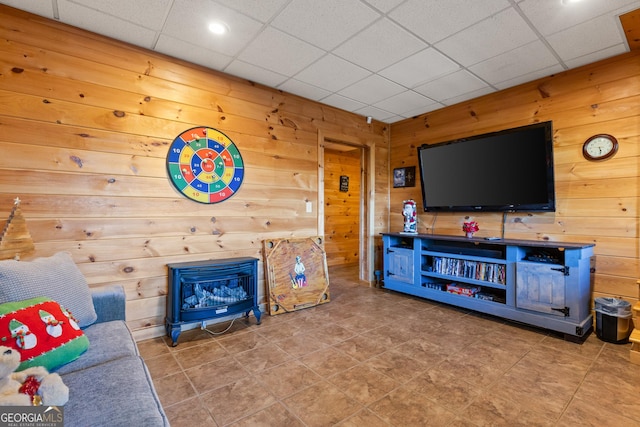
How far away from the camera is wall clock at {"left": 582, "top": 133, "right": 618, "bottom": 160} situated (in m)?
2.67

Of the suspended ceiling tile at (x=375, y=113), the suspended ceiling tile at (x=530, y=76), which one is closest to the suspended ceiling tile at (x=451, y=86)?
the suspended ceiling tile at (x=530, y=76)

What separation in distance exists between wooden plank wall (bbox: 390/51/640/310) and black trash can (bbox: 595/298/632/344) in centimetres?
27

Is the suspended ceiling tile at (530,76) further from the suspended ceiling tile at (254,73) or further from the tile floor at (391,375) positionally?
the tile floor at (391,375)

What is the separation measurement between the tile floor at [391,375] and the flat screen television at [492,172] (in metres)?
1.29

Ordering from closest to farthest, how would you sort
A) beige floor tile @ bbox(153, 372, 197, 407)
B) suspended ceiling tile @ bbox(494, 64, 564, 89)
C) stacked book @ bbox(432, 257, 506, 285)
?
1. beige floor tile @ bbox(153, 372, 197, 407)
2. suspended ceiling tile @ bbox(494, 64, 564, 89)
3. stacked book @ bbox(432, 257, 506, 285)

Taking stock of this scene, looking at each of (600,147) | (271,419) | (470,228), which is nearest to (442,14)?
(600,147)

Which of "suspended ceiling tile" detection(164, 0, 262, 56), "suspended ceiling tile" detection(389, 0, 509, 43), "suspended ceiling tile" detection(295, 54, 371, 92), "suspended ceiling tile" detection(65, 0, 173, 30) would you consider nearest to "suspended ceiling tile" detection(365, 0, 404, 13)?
"suspended ceiling tile" detection(389, 0, 509, 43)

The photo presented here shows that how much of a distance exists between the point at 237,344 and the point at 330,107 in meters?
3.00

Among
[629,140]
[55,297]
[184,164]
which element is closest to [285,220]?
Result: [184,164]

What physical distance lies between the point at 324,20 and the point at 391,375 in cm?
255

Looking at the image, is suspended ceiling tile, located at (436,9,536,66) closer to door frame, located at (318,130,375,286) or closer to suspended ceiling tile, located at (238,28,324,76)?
suspended ceiling tile, located at (238,28,324,76)

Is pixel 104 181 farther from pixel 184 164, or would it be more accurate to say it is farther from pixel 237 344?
pixel 237 344

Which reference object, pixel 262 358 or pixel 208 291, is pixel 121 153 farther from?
pixel 262 358

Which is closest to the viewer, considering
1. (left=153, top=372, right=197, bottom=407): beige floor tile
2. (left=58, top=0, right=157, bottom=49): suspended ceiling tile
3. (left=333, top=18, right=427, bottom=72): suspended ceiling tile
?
(left=153, top=372, right=197, bottom=407): beige floor tile
